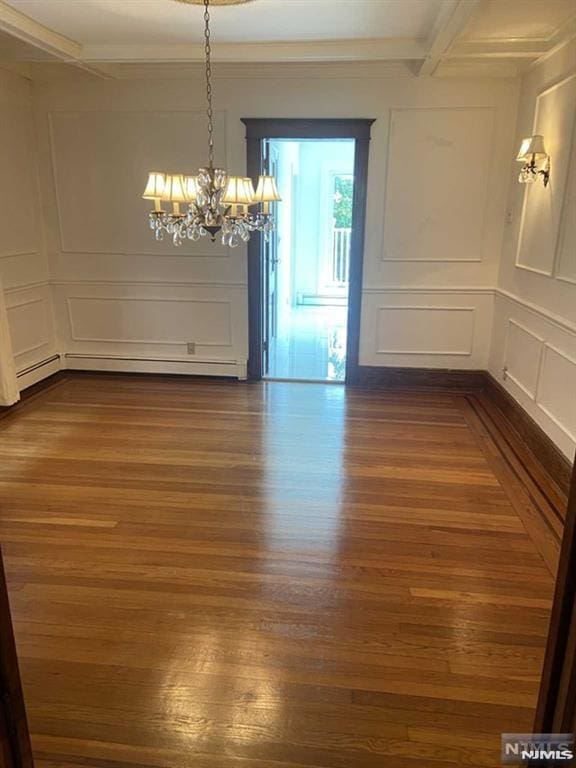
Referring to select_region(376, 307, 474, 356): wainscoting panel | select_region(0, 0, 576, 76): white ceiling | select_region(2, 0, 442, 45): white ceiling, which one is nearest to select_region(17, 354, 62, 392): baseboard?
select_region(0, 0, 576, 76): white ceiling

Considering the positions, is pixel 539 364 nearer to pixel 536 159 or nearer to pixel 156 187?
pixel 536 159

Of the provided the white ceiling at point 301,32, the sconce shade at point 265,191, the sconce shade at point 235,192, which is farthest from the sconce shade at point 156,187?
the white ceiling at point 301,32

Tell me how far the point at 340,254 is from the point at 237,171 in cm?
520

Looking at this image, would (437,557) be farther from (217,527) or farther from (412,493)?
(217,527)

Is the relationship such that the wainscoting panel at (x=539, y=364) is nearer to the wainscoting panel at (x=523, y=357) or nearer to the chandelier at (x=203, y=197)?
the wainscoting panel at (x=523, y=357)

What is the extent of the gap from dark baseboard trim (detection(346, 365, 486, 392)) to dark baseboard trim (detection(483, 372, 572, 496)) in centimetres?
17

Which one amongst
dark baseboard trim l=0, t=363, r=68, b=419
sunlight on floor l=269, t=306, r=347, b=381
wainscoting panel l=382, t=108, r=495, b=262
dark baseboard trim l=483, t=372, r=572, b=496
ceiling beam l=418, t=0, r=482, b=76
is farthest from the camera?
sunlight on floor l=269, t=306, r=347, b=381

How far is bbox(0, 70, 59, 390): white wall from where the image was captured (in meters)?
4.68

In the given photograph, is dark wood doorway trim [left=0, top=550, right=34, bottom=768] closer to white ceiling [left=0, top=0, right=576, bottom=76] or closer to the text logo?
the text logo

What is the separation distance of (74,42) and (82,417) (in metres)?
2.83

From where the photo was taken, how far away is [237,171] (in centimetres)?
494

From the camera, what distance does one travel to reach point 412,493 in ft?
10.8

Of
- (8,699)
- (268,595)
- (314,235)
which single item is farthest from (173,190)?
(314,235)

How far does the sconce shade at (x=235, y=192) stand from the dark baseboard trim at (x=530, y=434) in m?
2.43
